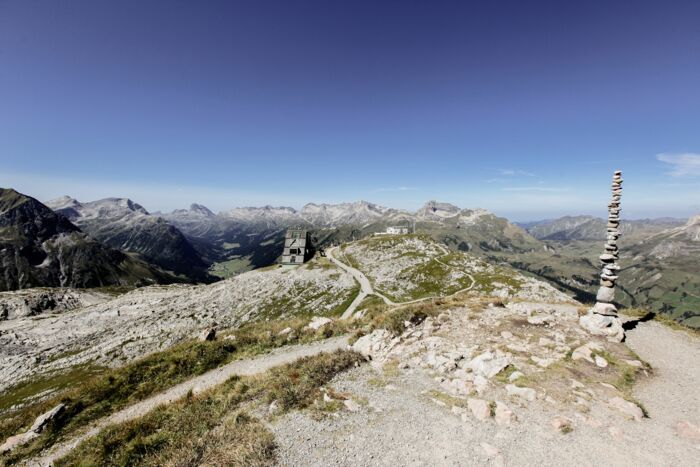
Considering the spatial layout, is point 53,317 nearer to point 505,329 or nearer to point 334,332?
point 334,332

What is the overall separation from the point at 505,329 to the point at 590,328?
5.91m

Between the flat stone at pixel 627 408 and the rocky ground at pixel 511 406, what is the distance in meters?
0.04

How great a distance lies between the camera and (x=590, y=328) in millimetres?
22219

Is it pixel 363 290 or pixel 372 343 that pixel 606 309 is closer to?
pixel 372 343

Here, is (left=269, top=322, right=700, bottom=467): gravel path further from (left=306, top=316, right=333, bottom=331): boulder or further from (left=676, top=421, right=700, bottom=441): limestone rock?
(left=306, top=316, right=333, bottom=331): boulder

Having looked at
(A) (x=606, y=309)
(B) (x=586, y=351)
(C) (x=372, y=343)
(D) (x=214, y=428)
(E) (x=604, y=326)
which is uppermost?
(A) (x=606, y=309)

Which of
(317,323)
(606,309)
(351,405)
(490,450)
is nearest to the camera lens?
(490,450)

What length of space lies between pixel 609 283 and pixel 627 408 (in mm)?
12722

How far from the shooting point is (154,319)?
87.9m

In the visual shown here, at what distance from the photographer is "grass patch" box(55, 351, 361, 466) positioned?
12.0 m

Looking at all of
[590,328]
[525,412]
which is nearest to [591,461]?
[525,412]

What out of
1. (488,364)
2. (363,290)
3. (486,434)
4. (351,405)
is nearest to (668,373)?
(488,364)

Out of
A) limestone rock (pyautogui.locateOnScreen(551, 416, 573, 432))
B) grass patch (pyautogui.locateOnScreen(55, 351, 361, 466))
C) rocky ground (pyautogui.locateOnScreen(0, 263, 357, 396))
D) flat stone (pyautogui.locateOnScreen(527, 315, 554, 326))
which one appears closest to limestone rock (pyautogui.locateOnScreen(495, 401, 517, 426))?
limestone rock (pyautogui.locateOnScreen(551, 416, 573, 432))

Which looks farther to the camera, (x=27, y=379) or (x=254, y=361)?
(x=27, y=379)
